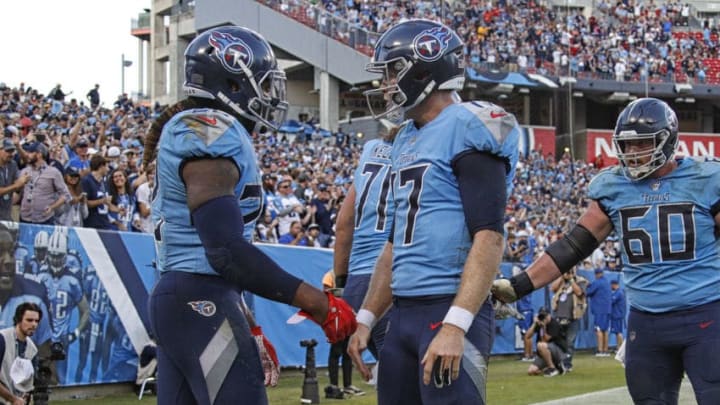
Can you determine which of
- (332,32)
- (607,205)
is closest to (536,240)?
(332,32)

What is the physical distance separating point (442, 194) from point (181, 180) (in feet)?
3.05

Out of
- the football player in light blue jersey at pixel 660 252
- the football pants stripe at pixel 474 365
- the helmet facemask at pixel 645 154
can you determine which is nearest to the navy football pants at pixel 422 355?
the football pants stripe at pixel 474 365

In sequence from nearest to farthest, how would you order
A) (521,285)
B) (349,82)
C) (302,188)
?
(521,285)
(302,188)
(349,82)

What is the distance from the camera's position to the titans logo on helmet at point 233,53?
4.20 metres

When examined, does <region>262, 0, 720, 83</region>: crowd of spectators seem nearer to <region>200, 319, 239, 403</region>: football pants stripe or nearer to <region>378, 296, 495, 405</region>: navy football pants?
<region>378, 296, 495, 405</region>: navy football pants

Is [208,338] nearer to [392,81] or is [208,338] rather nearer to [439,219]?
[439,219]

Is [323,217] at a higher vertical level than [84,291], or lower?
higher

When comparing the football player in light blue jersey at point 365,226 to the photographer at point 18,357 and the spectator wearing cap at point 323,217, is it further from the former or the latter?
the spectator wearing cap at point 323,217

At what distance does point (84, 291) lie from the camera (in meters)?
10.7

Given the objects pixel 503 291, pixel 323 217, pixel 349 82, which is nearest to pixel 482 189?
pixel 503 291

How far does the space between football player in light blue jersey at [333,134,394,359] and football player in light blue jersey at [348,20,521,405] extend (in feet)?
7.23

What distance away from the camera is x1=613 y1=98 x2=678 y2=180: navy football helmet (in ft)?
18.4

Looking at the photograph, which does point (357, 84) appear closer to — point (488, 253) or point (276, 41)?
point (276, 41)

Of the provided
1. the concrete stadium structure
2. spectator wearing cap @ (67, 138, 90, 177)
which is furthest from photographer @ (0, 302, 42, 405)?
the concrete stadium structure
